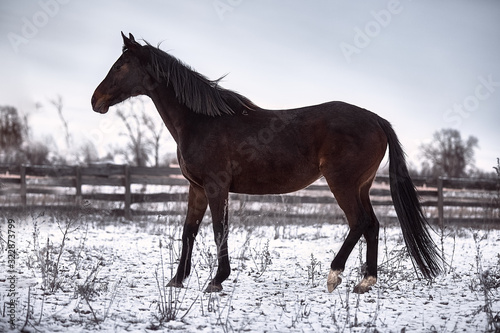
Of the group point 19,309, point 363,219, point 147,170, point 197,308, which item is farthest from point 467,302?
point 147,170

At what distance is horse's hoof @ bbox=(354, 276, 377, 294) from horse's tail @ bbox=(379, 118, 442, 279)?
0.55 meters

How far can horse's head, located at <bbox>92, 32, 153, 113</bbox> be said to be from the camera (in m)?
4.96

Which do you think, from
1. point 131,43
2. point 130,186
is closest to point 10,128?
point 130,186

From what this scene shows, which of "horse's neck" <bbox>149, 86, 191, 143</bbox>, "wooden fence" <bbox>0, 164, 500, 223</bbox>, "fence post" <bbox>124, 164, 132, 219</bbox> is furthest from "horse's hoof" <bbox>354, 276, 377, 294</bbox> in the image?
"fence post" <bbox>124, 164, 132, 219</bbox>

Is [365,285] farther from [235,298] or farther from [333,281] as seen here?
[235,298]

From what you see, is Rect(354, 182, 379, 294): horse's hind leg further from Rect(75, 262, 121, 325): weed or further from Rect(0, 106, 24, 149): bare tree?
Rect(0, 106, 24, 149): bare tree

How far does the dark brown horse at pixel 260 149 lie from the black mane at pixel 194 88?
0.01 m

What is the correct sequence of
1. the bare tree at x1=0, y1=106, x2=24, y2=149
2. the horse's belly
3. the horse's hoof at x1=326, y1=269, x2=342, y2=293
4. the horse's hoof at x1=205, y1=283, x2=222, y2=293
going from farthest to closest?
the bare tree at x1=0, y1=106, x2=24, y2=149 → the horse's belly → the horse's hoof at x1=326, y1=269, x2=342, y2=293 → the horse's hoof at x1=205, y1=283, x2=222, y2=293

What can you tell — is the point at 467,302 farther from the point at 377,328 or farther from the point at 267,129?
the point at 267,129

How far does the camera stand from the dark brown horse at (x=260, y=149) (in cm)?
452

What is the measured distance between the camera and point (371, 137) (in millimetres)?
4598

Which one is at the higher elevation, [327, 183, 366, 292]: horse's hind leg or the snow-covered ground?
[327, 183, 366, 292]: horse's hind leg

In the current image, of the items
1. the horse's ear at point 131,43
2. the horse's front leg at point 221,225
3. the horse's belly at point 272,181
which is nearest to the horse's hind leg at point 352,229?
the horse's belly at point 272,181

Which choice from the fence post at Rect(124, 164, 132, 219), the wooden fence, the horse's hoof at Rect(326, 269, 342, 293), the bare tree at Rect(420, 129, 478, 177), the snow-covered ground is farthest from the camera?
the bare tree at Rect(420, 129, 478, 177)
